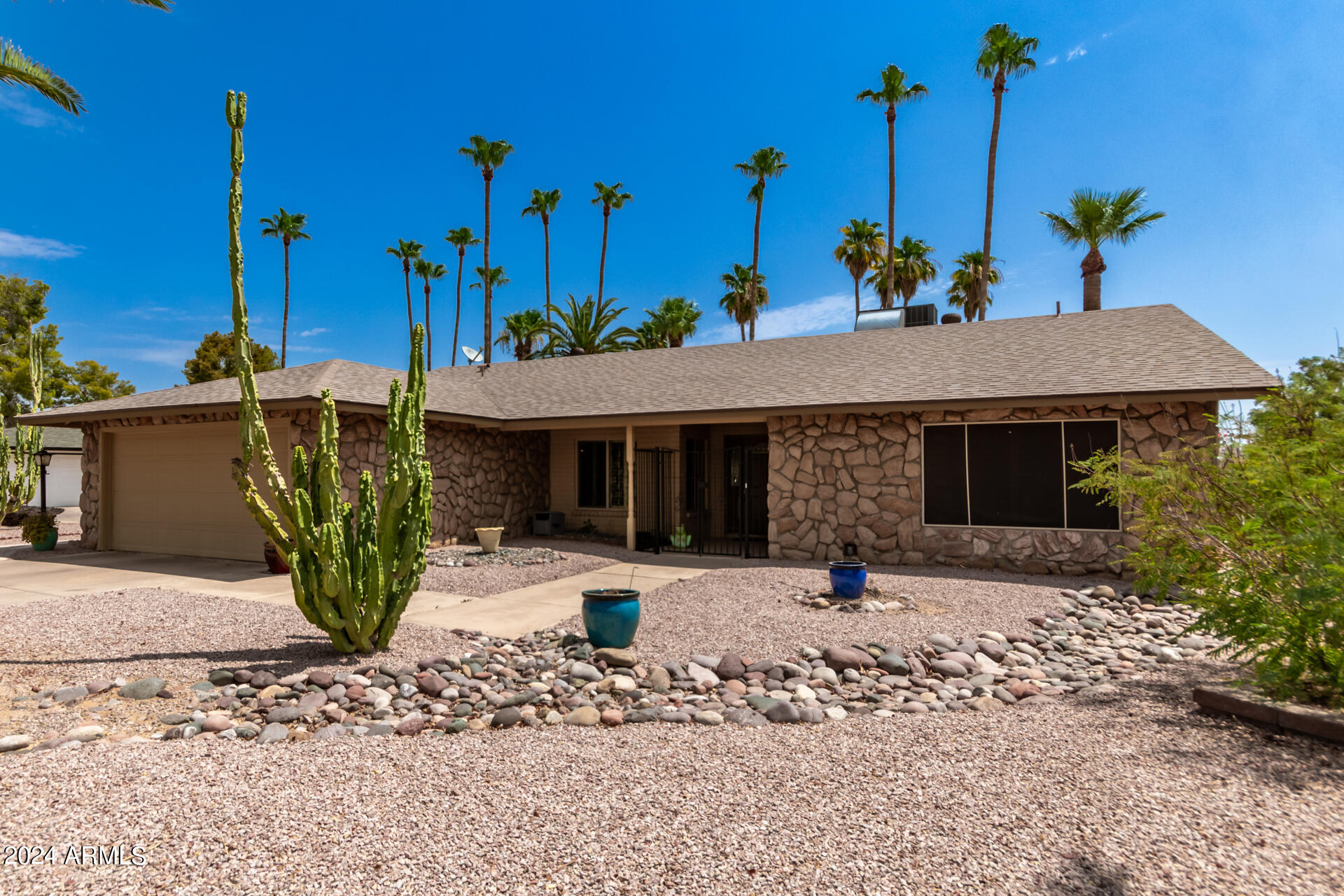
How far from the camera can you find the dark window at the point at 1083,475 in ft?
30.4

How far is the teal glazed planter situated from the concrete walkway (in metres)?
1.01

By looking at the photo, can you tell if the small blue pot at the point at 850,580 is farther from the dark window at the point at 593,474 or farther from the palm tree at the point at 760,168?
the palm tree at the point at 760,168

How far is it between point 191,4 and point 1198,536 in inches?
393

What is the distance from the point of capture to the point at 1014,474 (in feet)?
31.8

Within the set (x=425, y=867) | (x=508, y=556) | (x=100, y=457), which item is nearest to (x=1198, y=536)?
(x=425, y=867)

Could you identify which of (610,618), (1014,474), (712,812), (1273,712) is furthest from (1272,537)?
(1014,474)

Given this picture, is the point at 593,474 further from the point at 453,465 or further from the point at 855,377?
the point at 855,377

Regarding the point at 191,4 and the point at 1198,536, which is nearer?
the point at 1198,536

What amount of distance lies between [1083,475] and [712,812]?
8.43 metres

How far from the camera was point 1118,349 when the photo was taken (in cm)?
1052

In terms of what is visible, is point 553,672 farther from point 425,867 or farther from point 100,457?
point 100,457

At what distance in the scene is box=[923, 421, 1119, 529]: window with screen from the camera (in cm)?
935

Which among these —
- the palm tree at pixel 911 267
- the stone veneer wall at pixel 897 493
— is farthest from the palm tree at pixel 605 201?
the stone veneer wall at pixel 897 493

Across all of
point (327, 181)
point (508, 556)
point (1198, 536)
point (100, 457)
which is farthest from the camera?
point (327, 181)
